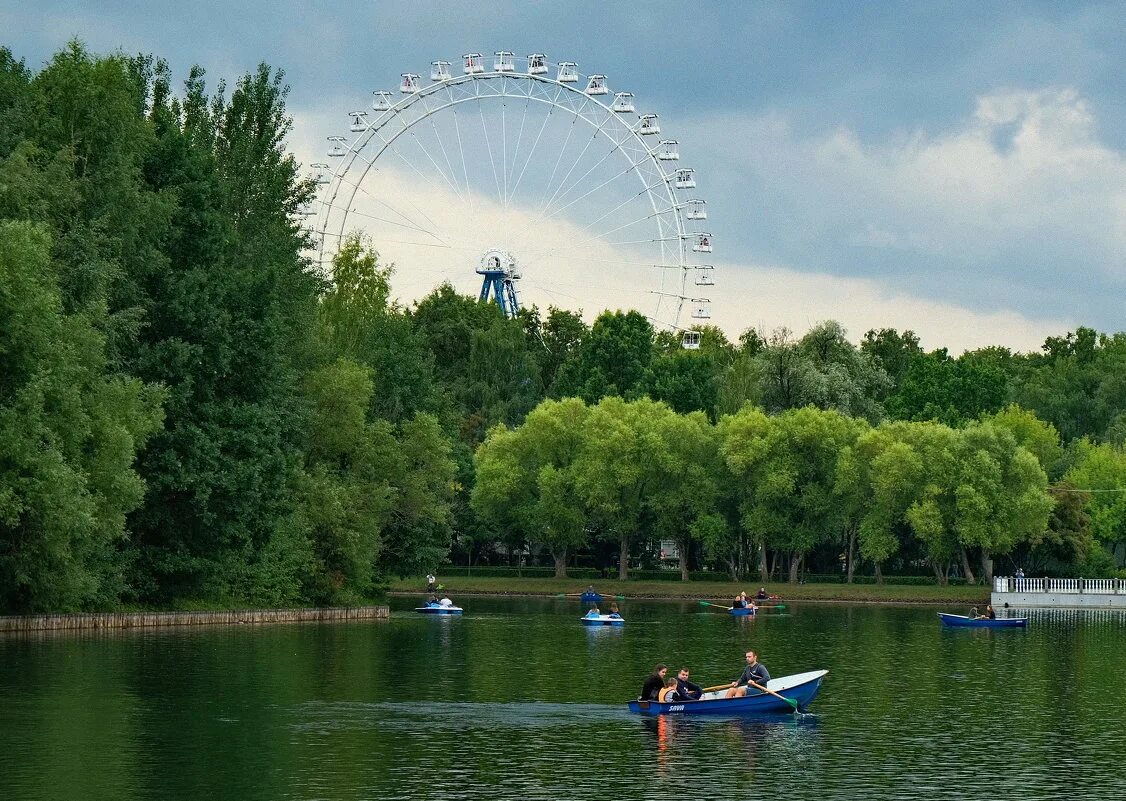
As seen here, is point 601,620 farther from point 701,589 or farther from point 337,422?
point 701,589

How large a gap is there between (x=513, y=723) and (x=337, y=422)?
45.8m

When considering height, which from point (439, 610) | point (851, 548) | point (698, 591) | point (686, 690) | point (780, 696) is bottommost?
point (780, 696)

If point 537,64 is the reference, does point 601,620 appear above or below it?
below

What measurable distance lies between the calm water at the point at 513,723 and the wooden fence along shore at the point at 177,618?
92.5 inches

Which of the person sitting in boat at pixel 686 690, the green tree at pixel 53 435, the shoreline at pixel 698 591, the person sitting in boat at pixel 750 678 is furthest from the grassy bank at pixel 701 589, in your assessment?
the person sitting in boat at pixel 686 690

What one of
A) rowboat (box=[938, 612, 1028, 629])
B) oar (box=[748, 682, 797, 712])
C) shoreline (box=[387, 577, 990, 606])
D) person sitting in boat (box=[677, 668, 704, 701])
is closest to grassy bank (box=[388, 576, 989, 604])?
shoreline (box=[387, 577, 990, 606])

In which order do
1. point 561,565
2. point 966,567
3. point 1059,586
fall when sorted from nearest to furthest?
point 1059,586, point 966,567, point 561,565

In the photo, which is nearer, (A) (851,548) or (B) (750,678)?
(B) (750,678)

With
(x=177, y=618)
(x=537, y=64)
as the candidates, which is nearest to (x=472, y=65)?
(x=537, y=64)

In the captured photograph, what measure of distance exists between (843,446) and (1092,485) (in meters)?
20.6

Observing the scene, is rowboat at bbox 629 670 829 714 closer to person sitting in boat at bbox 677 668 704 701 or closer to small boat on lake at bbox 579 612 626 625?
person sitting in boat at bbox 677 668 704 701

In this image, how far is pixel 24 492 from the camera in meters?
55.9

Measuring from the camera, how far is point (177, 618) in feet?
246

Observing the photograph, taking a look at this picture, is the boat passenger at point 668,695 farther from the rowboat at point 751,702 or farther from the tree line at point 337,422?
the tree line at point 337,422
